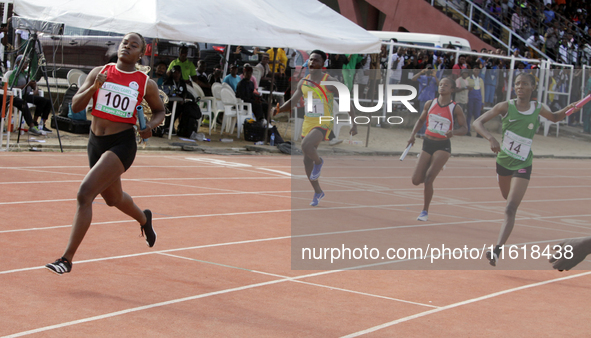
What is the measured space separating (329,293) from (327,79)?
4.83m

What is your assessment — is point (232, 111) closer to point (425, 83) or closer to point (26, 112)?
point (425, 83)

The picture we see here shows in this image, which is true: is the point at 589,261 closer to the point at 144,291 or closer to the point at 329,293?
the point at 329,293

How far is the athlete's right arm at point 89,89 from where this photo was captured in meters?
5.50

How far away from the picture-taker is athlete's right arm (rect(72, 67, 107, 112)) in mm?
5500

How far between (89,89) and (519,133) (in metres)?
4.09

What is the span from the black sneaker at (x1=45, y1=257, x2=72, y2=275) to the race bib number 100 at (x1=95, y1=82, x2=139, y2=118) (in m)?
1.20

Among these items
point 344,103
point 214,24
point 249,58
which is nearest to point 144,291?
point 344,103

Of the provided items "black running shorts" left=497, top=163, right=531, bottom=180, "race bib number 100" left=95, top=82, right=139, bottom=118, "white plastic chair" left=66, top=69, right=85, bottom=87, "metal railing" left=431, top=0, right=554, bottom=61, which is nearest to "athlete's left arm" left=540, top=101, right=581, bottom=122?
"black running shorts" left=497, top=163, right=531, bottom=180

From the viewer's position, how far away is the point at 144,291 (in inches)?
207

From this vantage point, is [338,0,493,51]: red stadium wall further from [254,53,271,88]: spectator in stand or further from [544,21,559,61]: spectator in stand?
[254,53,271,88]: spectator in stand

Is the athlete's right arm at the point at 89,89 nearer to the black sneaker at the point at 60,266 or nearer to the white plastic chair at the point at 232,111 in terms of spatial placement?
the black sneaker at the point at 60,266

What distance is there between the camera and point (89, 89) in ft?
18.2

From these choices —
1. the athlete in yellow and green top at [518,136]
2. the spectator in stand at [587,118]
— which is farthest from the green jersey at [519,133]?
the spectator in stand at [587,118]

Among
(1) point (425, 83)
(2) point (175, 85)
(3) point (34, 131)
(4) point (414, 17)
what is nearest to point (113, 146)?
(3) point (34, 131)
